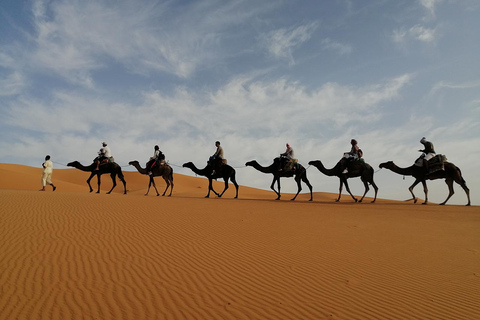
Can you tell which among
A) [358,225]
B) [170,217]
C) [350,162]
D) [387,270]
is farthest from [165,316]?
[350,162]

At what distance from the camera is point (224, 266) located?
22.2ft

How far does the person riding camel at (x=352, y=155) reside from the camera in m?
18.9

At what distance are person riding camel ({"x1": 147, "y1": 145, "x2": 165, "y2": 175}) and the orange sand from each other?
26.8 ft

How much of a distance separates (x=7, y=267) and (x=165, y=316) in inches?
136

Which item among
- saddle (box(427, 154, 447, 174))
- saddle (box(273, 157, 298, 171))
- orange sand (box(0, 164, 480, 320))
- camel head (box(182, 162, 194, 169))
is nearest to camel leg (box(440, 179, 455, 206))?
saddle (box(427, 154, 447, 174))

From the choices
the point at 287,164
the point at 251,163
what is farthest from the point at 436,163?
the point at 251,163

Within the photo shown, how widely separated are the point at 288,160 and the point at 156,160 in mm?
7958

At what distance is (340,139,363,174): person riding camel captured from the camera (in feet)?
62.0

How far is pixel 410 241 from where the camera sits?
9711 mm

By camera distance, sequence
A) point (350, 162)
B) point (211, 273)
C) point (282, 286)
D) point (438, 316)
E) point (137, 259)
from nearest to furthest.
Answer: point (438, 316)
point (282, 286)
point (211, 273)
point (137, 259)
point (350, 162)

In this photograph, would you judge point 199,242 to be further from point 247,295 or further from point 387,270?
point 387,270

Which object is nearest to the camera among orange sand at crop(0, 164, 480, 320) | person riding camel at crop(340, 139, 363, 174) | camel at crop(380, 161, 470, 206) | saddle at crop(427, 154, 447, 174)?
orange sand at crop(0, 164, 480, 320)

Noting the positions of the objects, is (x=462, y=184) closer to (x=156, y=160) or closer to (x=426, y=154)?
(x=426, y=154)

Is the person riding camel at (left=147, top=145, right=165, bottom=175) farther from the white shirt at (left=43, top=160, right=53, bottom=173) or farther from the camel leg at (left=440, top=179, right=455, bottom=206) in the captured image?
the camel leg at (left=440, top=179, right=455, bottom=206)
